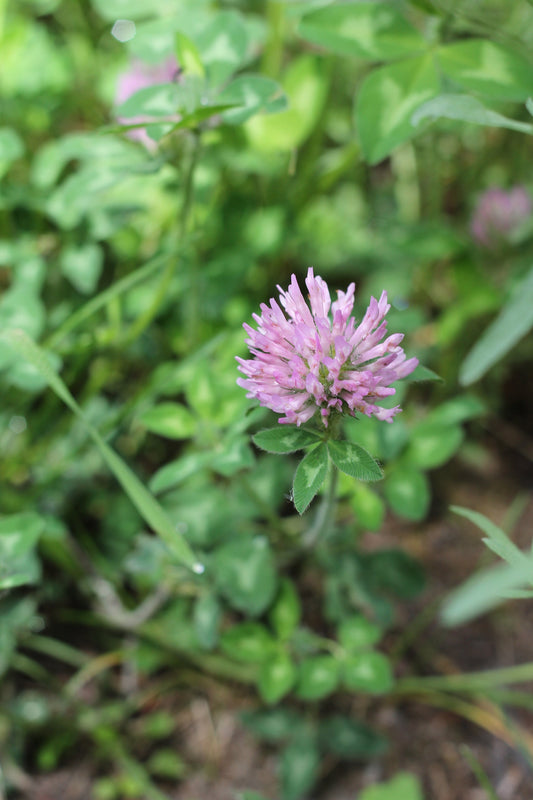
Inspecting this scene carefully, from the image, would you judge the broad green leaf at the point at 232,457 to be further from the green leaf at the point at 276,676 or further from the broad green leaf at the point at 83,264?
the broad green leaf at the point at 83,264

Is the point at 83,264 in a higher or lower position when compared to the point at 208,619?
higher

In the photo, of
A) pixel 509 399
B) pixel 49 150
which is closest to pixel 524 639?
pixel 509 399

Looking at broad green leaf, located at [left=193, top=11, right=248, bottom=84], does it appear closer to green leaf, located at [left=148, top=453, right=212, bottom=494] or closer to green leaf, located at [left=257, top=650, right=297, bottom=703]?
green leaf, located at [left=148, top=453, right=212, bottom=494]

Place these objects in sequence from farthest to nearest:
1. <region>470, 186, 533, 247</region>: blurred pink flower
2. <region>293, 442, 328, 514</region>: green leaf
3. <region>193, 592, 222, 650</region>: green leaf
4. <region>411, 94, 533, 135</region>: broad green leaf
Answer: <region>470, 186, 533, 247</region>: blurred pink flower
<region>193, 592, 222, 650</region>: green leaf
<region>411, 94, 533, 135</region>: broad green leaf
<region>293, 442, 328, 514</region>: green leaf

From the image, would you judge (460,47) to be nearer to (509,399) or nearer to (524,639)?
(509,399)

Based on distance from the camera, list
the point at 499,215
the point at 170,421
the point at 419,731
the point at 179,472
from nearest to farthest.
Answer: the point at 179,472 < the point at 170,421 < the point at 419,731 < the point at 499,215

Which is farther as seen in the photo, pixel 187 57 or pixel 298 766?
pixel 298 766

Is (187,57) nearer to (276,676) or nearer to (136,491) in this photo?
(136,491)

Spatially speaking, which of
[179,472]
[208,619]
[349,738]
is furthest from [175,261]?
[349,738]

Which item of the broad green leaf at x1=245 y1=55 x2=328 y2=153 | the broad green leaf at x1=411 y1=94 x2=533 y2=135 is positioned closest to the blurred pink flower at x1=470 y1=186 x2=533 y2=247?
the broad green leaf at x1=245 y1=55 x2=328 y2=153
